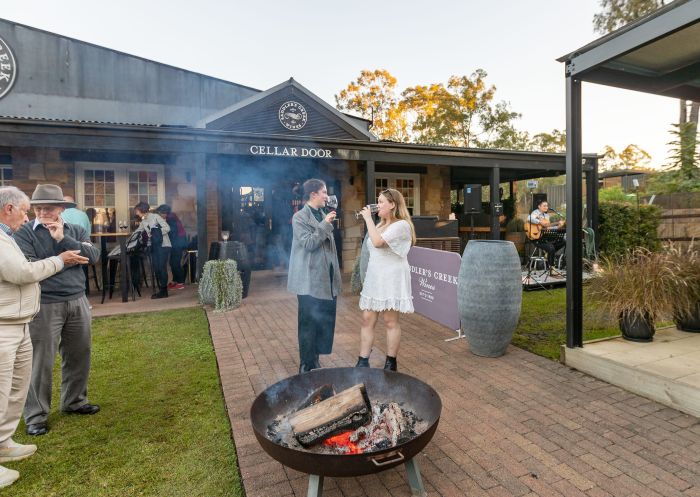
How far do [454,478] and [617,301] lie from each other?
8.75ft

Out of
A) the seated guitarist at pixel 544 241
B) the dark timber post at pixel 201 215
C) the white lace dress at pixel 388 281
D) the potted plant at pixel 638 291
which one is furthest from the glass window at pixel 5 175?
the seated guitarist at pixel 544 241

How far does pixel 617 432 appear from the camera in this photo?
2541mm

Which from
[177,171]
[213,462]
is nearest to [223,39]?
[177,171]

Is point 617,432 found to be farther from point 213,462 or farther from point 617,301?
point 213,462

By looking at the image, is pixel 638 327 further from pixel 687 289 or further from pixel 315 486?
pixel 315 486

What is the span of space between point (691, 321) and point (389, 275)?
3.32 m

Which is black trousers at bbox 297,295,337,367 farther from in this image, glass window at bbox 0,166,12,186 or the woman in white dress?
glass window at bbox 0,166,12,186

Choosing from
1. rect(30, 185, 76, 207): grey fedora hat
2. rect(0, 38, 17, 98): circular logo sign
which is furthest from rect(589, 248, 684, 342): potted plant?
rect(0, 38, 17, 98): circular logo sign

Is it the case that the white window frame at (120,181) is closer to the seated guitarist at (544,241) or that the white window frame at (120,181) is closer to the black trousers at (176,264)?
the black trousers at (176,264)

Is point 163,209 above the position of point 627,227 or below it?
above

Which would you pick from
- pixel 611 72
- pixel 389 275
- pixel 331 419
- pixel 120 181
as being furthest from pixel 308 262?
pixel 120 181

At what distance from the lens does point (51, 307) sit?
268cm

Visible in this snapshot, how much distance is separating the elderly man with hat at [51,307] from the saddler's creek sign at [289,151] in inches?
174

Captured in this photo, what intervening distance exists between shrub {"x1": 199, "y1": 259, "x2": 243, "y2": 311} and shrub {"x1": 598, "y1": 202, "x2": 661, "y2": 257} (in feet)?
28.5
